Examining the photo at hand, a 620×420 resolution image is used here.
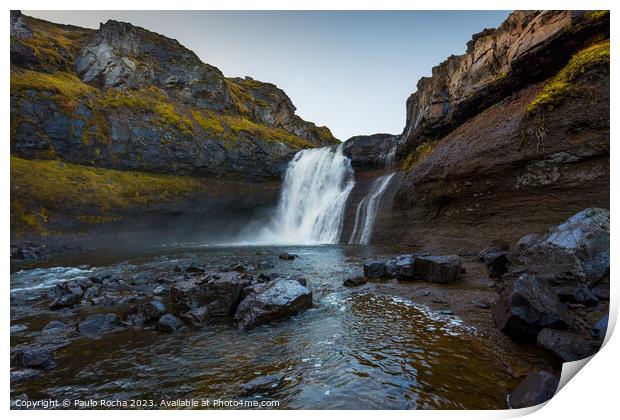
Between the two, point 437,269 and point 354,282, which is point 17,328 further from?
point 437,269

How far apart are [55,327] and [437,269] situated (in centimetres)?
905

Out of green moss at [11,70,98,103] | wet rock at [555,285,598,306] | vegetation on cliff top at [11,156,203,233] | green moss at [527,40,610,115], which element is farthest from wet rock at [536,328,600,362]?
green moss at [11,70,98,103]

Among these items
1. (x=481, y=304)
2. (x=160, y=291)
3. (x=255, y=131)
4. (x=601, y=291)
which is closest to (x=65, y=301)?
(x=160, y=291)

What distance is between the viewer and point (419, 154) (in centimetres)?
2200

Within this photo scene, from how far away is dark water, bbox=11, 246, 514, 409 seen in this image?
3090mm

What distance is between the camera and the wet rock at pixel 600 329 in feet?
12.0

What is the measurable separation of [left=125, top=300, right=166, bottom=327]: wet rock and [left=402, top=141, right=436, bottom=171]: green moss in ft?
60.1

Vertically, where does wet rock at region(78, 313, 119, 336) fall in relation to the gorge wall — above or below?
below

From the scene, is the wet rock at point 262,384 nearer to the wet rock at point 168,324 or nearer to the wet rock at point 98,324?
the wet rock at point 168,324

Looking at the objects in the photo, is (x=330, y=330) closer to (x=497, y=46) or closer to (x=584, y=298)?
(x=584, y=298)

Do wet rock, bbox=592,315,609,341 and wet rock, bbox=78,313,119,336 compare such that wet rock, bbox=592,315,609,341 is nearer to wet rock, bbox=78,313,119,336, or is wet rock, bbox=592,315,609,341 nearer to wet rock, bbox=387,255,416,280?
wet rock, bbox=387,255,416,280

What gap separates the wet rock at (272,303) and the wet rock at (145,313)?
172cm

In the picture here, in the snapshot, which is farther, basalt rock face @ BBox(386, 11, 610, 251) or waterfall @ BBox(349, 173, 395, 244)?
waterfall @ BBox(349, 173, 395, 244)

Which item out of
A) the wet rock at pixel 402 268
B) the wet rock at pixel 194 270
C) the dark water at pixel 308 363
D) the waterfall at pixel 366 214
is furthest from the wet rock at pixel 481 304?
the waterfall at pixel 366 214
